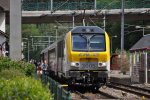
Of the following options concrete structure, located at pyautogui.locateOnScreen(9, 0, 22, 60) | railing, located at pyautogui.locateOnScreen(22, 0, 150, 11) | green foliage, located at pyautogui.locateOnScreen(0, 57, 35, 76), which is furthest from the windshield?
A: railing, located at pyautogui.locateOnScreen(22, 0, 150, 11)

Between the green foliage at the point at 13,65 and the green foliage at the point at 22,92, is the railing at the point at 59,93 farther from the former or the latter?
the green foliage at the point at 13,65

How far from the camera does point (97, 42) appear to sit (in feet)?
95.4

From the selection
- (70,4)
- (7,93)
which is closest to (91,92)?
(7,93)

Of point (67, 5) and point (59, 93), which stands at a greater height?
point (67, 5)

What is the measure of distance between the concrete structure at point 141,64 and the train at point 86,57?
35.3 feet

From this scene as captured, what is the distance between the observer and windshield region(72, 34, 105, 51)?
28.9 metres

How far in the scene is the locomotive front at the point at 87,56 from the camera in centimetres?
2831

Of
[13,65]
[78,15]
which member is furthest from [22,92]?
[78,15]

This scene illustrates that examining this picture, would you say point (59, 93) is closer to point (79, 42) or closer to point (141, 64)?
point (79, 42)

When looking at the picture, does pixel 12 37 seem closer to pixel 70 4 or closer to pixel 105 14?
pixel 105 14

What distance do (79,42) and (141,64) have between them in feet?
43.0

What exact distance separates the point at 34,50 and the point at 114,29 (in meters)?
24.3

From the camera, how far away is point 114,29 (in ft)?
370

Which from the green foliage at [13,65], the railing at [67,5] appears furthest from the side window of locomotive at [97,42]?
the railing at [67,5]
